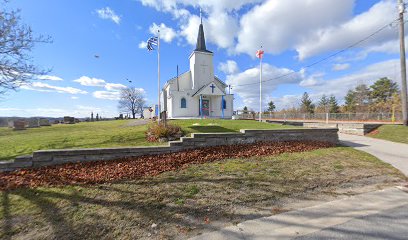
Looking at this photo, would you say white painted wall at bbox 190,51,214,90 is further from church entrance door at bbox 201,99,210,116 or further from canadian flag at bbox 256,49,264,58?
canadian flag at bbox 256,49,264,58

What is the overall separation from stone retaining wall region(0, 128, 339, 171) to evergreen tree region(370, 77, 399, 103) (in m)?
48.7

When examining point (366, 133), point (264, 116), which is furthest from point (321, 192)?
point (264, 116)

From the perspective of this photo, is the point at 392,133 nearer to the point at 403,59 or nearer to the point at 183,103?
the point at 403,59

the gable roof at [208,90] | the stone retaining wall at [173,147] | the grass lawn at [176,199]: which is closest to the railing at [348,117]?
the gable roof at [208,90]

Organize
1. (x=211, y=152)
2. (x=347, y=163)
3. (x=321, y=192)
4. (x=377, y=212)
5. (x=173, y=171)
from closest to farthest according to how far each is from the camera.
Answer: (x=377, y=212)
(x=321, y=192)
(x=173, y=171)
(x=347, y=163)
(x=211, y=152)

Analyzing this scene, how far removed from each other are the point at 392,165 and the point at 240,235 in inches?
283

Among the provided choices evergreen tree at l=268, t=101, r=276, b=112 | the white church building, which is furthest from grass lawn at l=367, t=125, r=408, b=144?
evergreen tree at l=268, t=101, r=276, b=112

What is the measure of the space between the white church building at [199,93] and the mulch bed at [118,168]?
1658cm

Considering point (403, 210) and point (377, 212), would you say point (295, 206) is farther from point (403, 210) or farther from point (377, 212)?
point (403, 210)

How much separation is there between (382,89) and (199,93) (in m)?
46.7

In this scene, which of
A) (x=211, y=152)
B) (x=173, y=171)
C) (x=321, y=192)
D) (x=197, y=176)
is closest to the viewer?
(x=321, y=192)

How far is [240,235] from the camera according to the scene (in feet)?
10.2

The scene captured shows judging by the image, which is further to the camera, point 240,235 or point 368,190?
point 368,190

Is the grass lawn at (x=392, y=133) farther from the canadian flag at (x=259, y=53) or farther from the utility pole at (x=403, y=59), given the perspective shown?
the canadian flag at (x=259, y=53)
